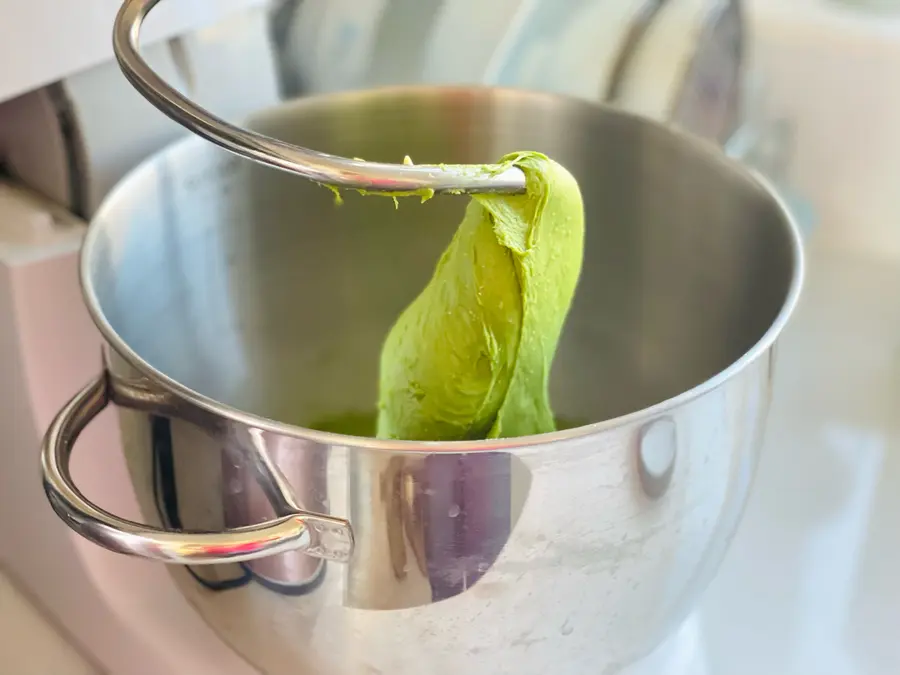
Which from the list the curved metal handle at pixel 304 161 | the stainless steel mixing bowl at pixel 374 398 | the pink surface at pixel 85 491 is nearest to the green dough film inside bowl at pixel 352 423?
the stainless steel mixing bowl at pixel 374 398

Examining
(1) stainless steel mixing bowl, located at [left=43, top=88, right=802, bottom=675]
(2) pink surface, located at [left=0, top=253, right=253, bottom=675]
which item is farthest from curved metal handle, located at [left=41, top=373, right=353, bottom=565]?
(2) pink surface, located at [left=0, top=253, right=253, bottom=675]

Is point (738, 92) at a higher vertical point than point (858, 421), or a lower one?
higher

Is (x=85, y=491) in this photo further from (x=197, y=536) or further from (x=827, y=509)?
(x=827, y=509)

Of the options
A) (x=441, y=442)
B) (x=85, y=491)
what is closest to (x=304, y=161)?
(x=441, y=442)

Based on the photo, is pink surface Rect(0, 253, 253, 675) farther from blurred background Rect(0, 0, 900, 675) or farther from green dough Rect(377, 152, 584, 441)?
green dough Rect(377, 152, 584, 441)

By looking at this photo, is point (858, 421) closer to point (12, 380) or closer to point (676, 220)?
point (676, 220)

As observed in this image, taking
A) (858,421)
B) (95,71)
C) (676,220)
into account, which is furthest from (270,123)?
(858,421)

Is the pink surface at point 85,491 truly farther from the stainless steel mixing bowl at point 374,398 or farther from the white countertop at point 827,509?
the white countertop at point 827,509
